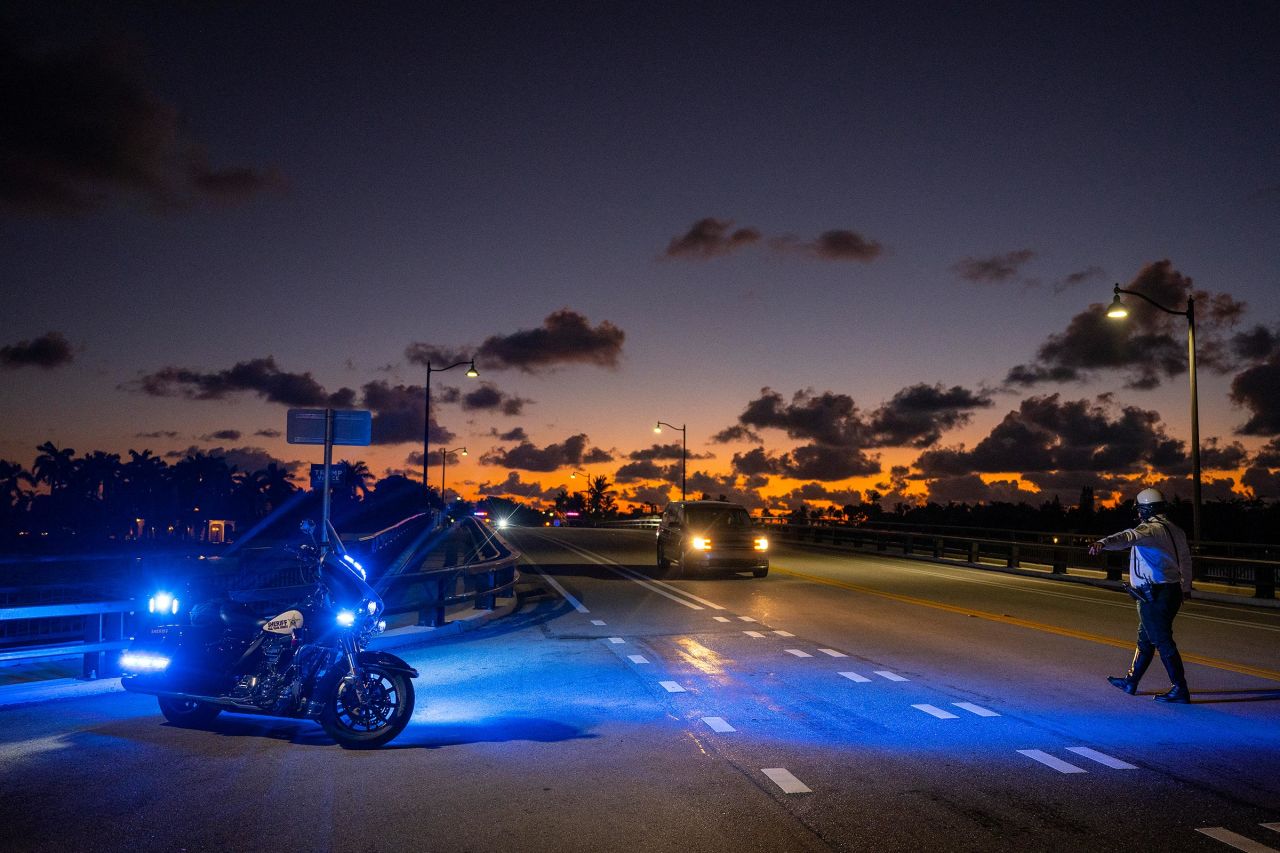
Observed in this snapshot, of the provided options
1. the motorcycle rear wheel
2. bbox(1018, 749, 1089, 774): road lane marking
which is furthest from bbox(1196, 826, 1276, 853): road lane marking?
the motorcycle rear wheel

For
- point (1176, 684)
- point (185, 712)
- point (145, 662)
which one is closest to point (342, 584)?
point (145, 662)

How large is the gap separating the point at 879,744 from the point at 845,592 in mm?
13650

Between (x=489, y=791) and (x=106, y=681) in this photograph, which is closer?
(x=489, y=791)

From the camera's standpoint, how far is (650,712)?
8.82 metres

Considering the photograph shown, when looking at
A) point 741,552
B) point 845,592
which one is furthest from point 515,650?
point 741,552

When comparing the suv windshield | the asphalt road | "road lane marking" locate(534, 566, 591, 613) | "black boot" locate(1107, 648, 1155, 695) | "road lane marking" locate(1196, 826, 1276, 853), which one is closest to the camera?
"road lane marking" locate(1196, 826, 1276, 853)

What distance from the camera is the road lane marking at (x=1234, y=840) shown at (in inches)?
203

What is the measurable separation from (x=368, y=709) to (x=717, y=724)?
2818mm

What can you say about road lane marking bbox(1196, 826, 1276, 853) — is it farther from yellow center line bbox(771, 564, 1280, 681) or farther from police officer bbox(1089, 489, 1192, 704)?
yellow center line bbox(771, 564, 1280, 681)

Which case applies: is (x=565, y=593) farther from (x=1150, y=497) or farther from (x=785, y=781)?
(x=785, y=781)

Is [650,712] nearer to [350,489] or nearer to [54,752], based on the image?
[54,752]

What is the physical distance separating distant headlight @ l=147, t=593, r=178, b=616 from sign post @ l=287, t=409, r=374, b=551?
405cm

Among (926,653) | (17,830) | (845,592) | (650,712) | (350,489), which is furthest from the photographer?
(350,489)

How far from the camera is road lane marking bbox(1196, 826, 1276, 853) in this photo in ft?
16.9
